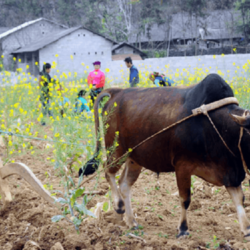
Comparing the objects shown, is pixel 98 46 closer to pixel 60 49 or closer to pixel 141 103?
pixel 60 49

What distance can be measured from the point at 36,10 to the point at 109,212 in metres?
51.0

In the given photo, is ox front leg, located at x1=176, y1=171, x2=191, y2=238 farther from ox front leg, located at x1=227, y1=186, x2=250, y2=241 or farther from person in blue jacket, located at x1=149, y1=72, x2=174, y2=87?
person in blue jacket, located at x1=149, y1=72, x2=174, y2=87

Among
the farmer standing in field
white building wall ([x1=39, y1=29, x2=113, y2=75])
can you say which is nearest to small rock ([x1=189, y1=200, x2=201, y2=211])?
the farmer standing in field

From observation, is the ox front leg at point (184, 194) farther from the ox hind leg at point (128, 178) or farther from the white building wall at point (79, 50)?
the white building wall at point (79, 50)

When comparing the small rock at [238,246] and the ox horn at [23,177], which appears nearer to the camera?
the small rock at [238,246]

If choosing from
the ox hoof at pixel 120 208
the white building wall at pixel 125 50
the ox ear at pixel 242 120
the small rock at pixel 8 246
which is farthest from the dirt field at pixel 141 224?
the white building wall at pixel 125 50

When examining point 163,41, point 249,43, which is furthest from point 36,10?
point 249,43

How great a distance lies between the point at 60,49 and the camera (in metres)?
33.1

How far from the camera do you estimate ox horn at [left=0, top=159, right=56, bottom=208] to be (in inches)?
167

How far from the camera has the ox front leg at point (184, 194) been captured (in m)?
3.86

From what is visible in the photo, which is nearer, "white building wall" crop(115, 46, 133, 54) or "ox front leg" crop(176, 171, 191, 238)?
"ox front leg" crop(176, 171, 191, 238)

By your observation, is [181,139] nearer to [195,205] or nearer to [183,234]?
[183,234]

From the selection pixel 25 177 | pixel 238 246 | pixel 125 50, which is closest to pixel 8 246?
pixel 25 177

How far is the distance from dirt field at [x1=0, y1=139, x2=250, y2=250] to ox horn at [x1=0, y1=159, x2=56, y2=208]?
Result: 0.71ft
